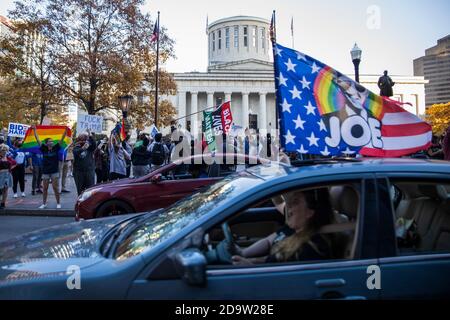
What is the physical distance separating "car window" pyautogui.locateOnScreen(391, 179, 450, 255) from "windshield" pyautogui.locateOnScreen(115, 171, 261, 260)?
1006mm

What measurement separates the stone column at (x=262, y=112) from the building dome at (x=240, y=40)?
44.4ft

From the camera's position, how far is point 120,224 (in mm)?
3408

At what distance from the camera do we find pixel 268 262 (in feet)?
8.11

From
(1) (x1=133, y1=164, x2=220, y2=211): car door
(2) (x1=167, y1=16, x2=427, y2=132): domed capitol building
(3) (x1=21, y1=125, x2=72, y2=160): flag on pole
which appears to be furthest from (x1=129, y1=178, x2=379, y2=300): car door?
(2) (x1=167, y1=16, x2=427, y2=132): domed capitol building

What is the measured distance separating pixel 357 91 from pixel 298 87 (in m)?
0.67

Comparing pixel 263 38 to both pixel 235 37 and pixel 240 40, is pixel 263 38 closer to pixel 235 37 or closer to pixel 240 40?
pixel 240 40

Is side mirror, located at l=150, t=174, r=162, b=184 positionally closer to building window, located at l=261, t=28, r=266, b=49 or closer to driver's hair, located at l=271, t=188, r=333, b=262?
driver's hair, located at l=271, t=188, r=333, b=262

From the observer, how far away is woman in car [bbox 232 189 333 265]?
96.9 inches

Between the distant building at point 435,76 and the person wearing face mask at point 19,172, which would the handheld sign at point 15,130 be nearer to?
the person wearing face mask at point 19,172

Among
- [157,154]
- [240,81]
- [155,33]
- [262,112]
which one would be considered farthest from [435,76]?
[157,154]

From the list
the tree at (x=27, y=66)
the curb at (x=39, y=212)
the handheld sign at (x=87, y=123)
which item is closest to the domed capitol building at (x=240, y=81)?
the tree at (x=27, y=66)

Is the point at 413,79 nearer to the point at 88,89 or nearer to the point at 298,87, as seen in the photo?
the point at 88,89

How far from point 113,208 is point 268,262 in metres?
5.83

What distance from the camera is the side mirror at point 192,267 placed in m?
2.09
